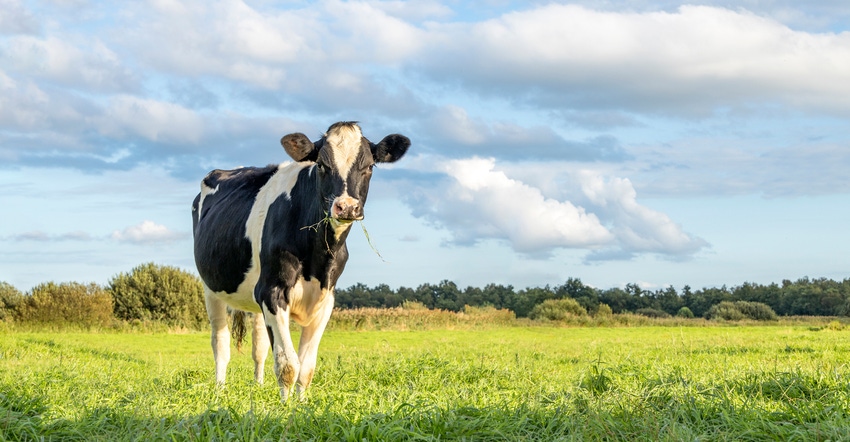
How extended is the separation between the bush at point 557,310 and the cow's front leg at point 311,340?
1023 inches

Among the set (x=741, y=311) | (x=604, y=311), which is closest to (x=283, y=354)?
(x=604, y=311)

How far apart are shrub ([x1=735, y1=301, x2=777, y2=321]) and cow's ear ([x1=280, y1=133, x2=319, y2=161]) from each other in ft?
111

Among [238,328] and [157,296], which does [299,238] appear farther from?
[157,296]

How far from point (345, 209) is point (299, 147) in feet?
4.16

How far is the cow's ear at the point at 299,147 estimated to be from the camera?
760 cm

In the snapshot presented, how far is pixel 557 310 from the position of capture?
33656 millimetres

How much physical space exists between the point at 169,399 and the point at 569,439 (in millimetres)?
3574

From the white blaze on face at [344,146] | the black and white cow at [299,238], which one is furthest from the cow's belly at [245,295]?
the white blaze on face at [344,146]

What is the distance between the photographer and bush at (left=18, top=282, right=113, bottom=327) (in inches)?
1283

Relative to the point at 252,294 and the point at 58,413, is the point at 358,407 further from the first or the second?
the point at 252,294

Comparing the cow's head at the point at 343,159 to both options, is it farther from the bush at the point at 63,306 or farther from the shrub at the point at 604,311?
the bush at the point at 63,306

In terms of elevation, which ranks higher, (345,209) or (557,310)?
(345,209)

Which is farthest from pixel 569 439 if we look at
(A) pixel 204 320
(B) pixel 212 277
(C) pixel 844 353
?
(A) pixel 204 320

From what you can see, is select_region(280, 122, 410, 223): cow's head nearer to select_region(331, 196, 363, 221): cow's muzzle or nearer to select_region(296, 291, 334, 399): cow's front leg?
select_region(331, 196, 363, 221): cow's muzzle
